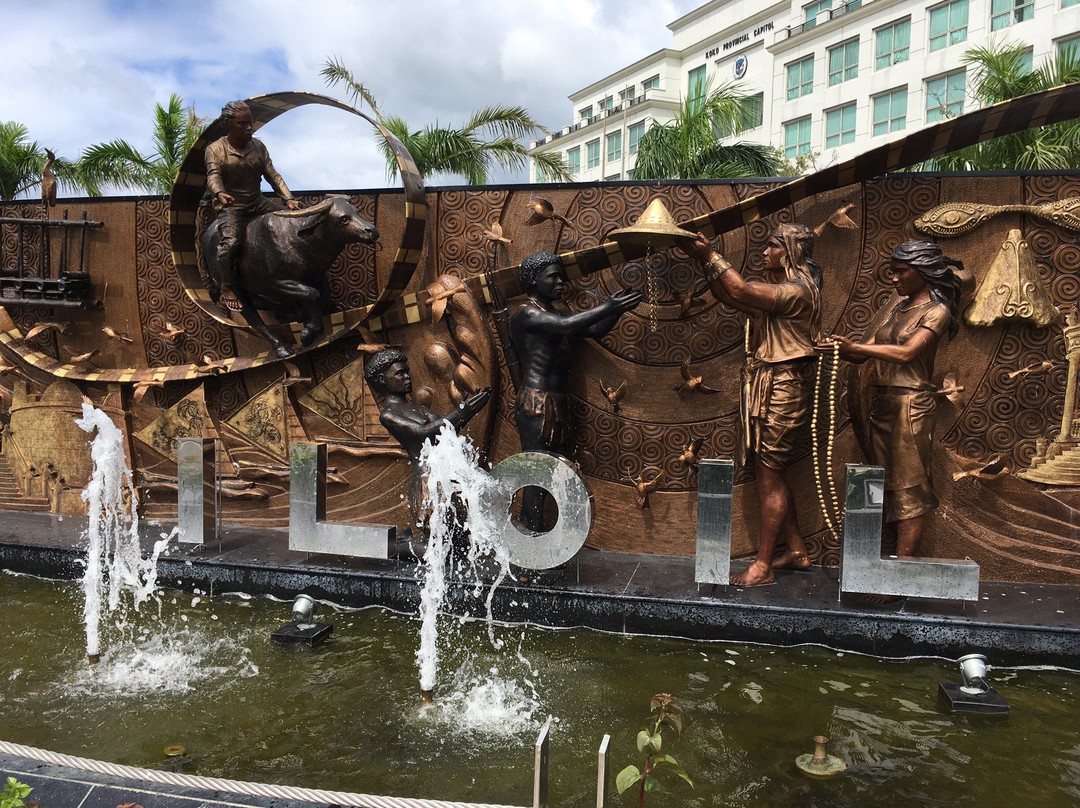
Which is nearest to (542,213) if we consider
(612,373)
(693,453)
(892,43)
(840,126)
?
(612,373)

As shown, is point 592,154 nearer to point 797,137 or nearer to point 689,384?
point 797,137

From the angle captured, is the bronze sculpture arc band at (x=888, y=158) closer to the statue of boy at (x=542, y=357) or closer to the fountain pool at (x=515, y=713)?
the statue of boy at (x=542, y=357)

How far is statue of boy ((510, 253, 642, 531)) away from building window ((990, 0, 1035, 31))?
945 inches

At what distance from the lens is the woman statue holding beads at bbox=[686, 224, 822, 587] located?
18.9ft

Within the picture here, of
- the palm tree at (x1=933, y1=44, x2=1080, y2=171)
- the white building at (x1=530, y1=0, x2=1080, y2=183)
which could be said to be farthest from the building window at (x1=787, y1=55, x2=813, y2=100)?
the palm tree at (x1=933, y1=44, x2=1080, y2=171)

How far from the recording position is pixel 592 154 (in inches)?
1679

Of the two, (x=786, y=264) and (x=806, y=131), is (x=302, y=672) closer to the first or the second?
(x=786, y=264)

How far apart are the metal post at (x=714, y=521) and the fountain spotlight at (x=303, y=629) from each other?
2.51m

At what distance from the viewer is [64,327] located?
26.8 feet

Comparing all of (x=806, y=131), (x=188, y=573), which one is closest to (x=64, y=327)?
(x=188, y=573)

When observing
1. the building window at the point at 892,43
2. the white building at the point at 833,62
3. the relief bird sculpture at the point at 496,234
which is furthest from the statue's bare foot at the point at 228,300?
the building window at the point at 892,43

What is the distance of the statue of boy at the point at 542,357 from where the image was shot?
6230mm

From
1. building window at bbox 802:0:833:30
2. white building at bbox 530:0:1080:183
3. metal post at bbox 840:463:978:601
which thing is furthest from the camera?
building window at bbox 802:0:833:30

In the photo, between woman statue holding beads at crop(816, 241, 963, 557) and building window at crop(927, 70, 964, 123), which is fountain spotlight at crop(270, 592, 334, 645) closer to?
woman statue holding beads at crop(816, 241, 963, 557)
